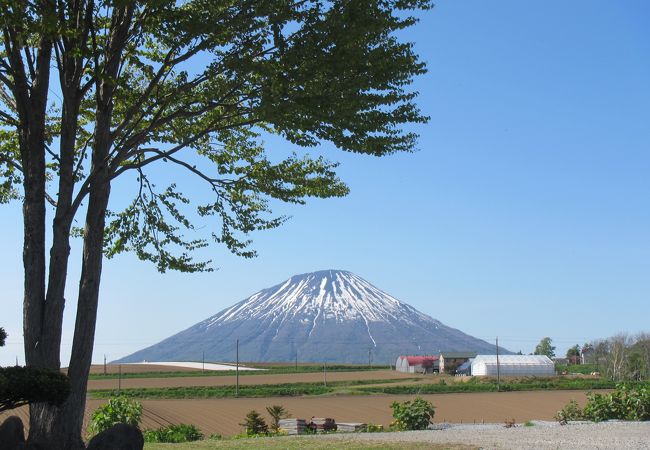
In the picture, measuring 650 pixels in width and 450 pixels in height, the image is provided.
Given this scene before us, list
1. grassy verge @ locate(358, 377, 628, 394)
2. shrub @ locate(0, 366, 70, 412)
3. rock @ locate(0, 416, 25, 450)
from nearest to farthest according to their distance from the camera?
1. shrub @ locate(0, 366, 70, 412)
2. rock @ locate(0, 416, 25, 450)
3. grassy verge @ locate(358, 377, 628, 394)

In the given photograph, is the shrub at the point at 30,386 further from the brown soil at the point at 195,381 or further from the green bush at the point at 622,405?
the brown soil at the point at 195,381

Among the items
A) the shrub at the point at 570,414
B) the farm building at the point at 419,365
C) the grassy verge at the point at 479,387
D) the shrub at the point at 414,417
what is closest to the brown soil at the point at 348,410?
the grassy verge at the point at 479,387

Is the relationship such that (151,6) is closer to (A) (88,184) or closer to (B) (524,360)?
(A) (88,184)

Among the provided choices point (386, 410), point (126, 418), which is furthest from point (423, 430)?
point (386, 410)

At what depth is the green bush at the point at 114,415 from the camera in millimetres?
20203

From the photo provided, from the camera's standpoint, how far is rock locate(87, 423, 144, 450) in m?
11.9

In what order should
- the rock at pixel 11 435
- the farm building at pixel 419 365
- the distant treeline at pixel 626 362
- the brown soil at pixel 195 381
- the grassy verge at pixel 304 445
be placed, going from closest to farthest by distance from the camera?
the rock at pixel 11 435 → the grassy verge at pixel 304 445 → the brown soil at pixel 195 381 → the distant treeline at pixel 626 362 → the farm building at pixel 419 365

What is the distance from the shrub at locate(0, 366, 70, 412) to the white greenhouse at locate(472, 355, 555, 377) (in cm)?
8505

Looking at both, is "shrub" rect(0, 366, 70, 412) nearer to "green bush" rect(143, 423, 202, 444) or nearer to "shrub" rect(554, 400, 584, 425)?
"green bush" rect(143, 423, 202, 444)

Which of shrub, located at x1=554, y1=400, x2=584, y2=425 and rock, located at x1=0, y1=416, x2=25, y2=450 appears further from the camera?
shrub, located at x1=554, y1=400, x2=584, y2=425

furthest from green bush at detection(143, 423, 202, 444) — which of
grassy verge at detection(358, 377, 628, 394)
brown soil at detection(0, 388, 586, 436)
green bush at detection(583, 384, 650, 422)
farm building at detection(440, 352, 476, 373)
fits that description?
farm building at detection(440, 352, 476, 373)

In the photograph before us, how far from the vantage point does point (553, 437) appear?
16.3 m

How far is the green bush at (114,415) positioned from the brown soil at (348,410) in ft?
29.6

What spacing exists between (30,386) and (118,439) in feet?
8.15
